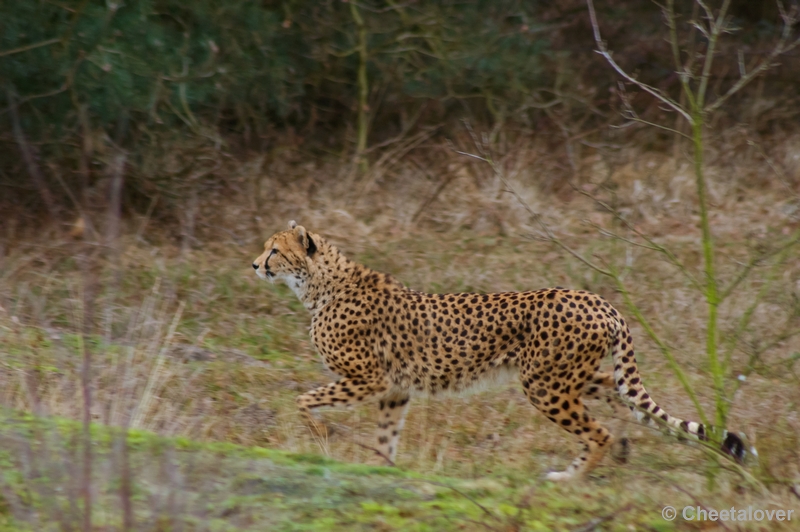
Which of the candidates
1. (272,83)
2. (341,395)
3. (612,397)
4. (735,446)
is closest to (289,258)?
(341,395)

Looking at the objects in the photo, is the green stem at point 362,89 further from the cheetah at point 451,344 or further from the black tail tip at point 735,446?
the black tail tip at point 735,446

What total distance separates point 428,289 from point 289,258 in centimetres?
225

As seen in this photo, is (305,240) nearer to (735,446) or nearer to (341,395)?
(341,395)

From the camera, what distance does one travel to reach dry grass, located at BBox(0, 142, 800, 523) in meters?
4.98

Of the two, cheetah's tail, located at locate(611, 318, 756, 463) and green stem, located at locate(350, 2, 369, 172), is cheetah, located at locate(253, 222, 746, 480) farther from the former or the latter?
green stem, located at locate(350, 2, 369, 172)

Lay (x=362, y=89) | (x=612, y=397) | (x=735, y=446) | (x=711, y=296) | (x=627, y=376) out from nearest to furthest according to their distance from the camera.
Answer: (x=735, y=446)
(x=711, y=296)
(x=627, y=376)
(x=612, y=397)
(x=362, y=89)

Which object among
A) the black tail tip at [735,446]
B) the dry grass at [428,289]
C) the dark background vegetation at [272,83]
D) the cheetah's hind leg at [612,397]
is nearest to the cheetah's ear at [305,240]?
the dry grass at [428,289]

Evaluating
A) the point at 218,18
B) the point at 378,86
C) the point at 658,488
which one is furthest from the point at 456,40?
the point at 658,488

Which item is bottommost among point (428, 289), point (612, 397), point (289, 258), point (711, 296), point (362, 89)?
point (612, 397)

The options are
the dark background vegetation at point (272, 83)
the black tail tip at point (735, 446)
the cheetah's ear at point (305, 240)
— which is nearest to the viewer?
the black tail tip at point (735, 446)

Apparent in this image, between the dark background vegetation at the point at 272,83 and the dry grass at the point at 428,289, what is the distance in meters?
0.61

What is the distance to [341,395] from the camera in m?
5.39

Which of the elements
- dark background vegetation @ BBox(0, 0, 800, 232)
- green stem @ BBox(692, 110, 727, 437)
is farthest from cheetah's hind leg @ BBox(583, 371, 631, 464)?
dark background vegetation @ BBox(0, 0, 800, 232)

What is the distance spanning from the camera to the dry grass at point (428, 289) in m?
4.98
